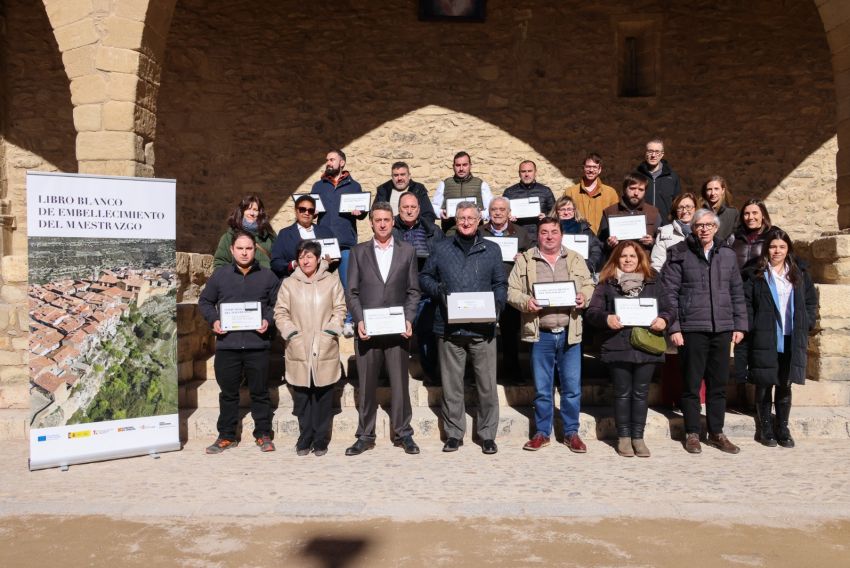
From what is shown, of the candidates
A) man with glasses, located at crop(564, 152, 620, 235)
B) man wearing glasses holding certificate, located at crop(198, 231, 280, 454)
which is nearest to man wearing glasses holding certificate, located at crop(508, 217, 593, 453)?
man with glasses, located at crop(564, 152, 620, 235)

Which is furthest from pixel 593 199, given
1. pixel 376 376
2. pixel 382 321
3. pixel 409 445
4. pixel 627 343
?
pixel 409 445

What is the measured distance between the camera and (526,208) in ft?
20.4

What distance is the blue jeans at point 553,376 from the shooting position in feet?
16.4

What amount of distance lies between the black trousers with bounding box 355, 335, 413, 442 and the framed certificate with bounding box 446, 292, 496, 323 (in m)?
0.47

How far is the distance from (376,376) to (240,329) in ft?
3.46

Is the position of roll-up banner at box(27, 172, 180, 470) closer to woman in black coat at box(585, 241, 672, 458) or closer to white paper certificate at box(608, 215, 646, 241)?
woman in black coat at box(585, 241, 672, 458)

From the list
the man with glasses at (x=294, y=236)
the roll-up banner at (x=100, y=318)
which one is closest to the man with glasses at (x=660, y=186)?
the man with glasses at (x=294, y=236)

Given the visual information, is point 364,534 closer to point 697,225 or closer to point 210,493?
point 210,493

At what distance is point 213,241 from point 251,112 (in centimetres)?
190

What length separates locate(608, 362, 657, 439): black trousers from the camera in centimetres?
495

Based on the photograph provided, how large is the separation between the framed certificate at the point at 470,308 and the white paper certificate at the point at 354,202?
5.81 feet

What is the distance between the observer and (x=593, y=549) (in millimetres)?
3275

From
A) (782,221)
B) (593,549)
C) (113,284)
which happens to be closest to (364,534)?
(593,549)

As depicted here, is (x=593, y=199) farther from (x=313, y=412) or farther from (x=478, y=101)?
(x=478, y=101)
